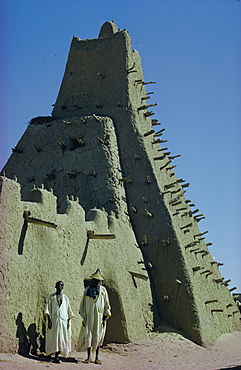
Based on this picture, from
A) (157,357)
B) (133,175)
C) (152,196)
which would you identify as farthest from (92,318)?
(133,175)

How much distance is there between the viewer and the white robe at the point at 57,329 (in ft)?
40.0

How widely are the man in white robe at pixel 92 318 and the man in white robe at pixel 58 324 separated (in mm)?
517

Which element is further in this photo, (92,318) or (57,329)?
(92,318)

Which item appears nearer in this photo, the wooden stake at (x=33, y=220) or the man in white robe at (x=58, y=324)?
the man in white robe at (x=58, y=324)

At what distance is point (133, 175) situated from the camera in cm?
1962

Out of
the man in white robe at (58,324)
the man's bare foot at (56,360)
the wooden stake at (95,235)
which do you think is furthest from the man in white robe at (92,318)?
the wooden stake at (95,235)

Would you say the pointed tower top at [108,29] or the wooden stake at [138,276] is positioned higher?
the pointed tower top at [108,29]

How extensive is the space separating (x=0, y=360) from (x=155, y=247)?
8223mm

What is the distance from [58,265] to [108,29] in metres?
12.8

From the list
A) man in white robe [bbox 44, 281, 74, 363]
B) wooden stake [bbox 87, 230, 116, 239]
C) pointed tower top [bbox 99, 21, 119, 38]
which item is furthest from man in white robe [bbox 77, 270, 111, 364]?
pointed tower top [bbox 99, 21, 119, 38]

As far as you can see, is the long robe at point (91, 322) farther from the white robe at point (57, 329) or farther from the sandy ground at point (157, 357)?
the white robe at point (57, 329)

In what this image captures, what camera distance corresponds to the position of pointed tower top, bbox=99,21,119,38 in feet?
78.0

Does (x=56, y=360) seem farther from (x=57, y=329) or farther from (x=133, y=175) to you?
(x=133, y=175)

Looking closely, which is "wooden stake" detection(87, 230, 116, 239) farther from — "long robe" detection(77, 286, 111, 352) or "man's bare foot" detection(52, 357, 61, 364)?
"man's bare foot" detection(52, 357, 61, 364)
